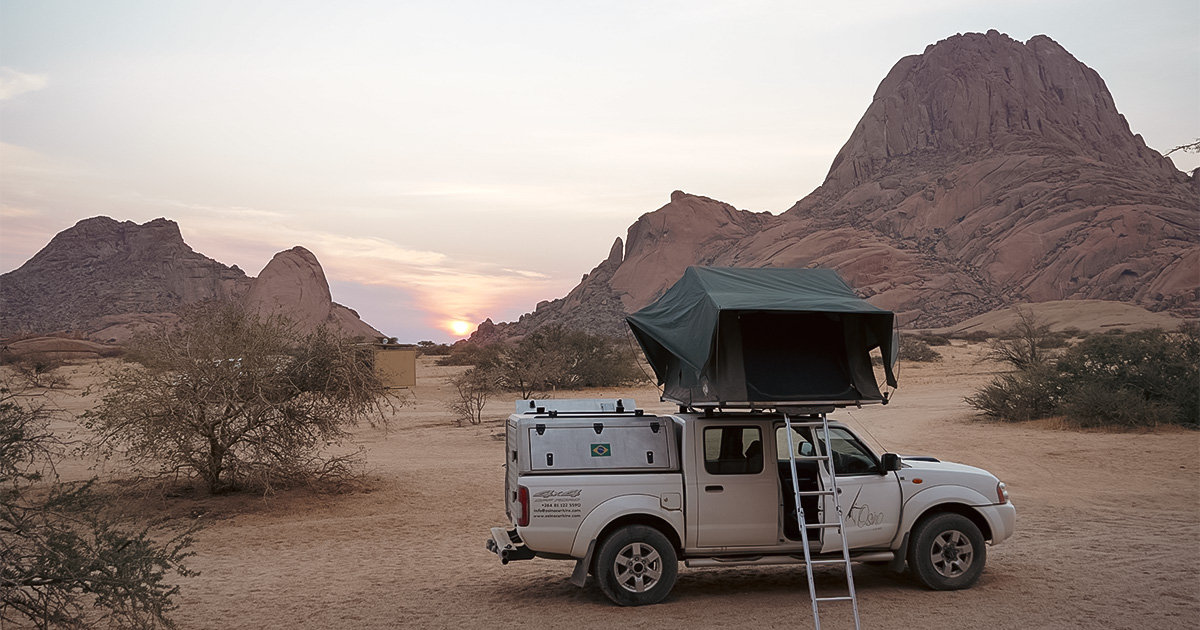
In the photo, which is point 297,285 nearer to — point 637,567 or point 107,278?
point 107,278

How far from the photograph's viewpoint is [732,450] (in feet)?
27.3

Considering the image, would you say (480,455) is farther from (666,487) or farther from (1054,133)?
(1054,133)

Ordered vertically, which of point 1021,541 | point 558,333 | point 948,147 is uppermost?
point 948,147

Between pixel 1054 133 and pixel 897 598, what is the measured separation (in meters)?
132

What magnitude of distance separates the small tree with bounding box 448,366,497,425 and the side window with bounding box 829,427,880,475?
19304 mm

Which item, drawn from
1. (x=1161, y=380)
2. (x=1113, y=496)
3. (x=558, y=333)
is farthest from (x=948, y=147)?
(x=1113, y=496)

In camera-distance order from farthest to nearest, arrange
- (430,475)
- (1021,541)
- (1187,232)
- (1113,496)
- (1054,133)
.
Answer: (1054,133) → (1187,232) → (430,475) → (1113,496) → (1021,541)

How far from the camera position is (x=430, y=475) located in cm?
1789

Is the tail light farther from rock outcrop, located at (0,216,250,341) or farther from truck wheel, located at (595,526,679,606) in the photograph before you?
rock outcrop, located at (0,216,250,341)

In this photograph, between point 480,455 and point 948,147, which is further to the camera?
point 948,147

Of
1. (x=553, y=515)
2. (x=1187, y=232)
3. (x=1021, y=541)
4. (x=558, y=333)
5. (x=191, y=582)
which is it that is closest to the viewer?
(x=553, y=515)

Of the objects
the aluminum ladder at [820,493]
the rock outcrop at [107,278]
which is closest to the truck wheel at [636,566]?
the aluminum ladder at [820,493]

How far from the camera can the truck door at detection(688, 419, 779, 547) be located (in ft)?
26.8

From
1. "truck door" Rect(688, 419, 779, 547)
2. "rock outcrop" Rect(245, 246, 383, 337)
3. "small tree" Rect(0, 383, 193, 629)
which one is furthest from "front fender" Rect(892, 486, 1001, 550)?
"rock outcrop" Rect(245, 246, 383, 337)
